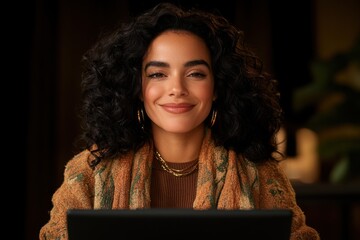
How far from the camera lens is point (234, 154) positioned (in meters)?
1.82

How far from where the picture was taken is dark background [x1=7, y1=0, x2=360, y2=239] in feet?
12.7

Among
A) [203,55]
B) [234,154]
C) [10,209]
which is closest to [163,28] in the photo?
[203,55]

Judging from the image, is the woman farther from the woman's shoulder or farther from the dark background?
the dark background

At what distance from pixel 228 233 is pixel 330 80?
33 cm

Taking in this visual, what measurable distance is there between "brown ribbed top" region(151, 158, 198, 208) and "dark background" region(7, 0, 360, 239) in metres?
1.92

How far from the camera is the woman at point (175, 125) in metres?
1.70

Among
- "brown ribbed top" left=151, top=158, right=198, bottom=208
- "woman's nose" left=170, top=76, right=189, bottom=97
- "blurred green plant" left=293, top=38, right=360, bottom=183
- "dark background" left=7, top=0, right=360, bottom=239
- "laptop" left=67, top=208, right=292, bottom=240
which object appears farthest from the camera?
"dark background" left=7, top=0, right=360, bottom=239

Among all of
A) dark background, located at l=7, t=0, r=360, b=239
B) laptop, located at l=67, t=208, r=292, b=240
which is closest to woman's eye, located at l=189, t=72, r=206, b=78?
laptop, located at l=67, t=208, r=292, b=240

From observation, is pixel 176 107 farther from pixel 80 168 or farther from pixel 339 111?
pixel 339 111

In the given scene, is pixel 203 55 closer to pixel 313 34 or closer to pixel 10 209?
pixel 10 209

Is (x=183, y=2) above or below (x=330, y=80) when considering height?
above

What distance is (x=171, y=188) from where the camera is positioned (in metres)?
1.78

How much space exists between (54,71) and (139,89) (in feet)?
8.33

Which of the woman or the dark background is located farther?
the dark background
